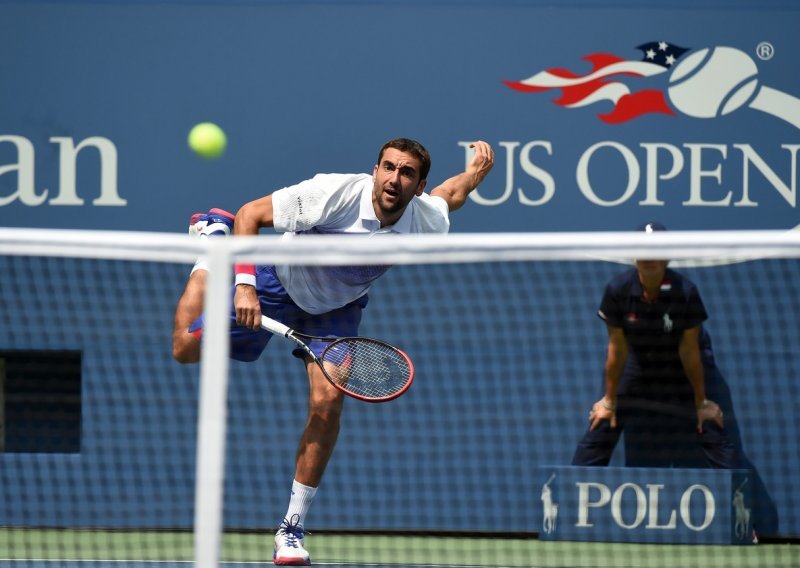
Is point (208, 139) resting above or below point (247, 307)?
above

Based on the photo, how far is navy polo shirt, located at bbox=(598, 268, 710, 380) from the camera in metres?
5.79

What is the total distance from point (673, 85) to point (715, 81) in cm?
19

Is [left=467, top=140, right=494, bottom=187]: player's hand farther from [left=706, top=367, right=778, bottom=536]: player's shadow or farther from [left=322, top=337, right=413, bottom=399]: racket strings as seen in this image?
[left=706, top=367, right=778, bottom=536]: player's shadow

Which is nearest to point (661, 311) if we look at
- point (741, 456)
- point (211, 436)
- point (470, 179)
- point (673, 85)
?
point (741, 456)

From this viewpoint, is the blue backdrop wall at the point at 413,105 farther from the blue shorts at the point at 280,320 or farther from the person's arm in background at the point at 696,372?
the blue shorts at the point at 280,320

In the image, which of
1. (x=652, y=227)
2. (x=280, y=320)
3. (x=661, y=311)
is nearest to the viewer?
(x=280, y=320)

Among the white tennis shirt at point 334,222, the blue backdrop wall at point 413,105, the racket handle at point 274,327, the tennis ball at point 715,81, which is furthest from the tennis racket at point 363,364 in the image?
the tennis ball at point 715,81

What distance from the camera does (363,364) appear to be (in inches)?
190

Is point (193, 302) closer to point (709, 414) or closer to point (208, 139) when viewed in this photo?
point (208, 139)

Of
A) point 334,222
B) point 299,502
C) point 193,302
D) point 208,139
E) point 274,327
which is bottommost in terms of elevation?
point 299,502

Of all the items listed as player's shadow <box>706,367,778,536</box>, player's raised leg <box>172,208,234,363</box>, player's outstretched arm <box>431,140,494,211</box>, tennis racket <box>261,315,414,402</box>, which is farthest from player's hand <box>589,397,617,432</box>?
player's raised leg <box>172,208,234,363</box>

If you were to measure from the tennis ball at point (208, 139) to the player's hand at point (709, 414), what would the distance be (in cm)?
236

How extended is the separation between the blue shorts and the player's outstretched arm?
51cm

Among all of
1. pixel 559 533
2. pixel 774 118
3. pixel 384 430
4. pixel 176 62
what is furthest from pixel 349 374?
pixel 774 118
